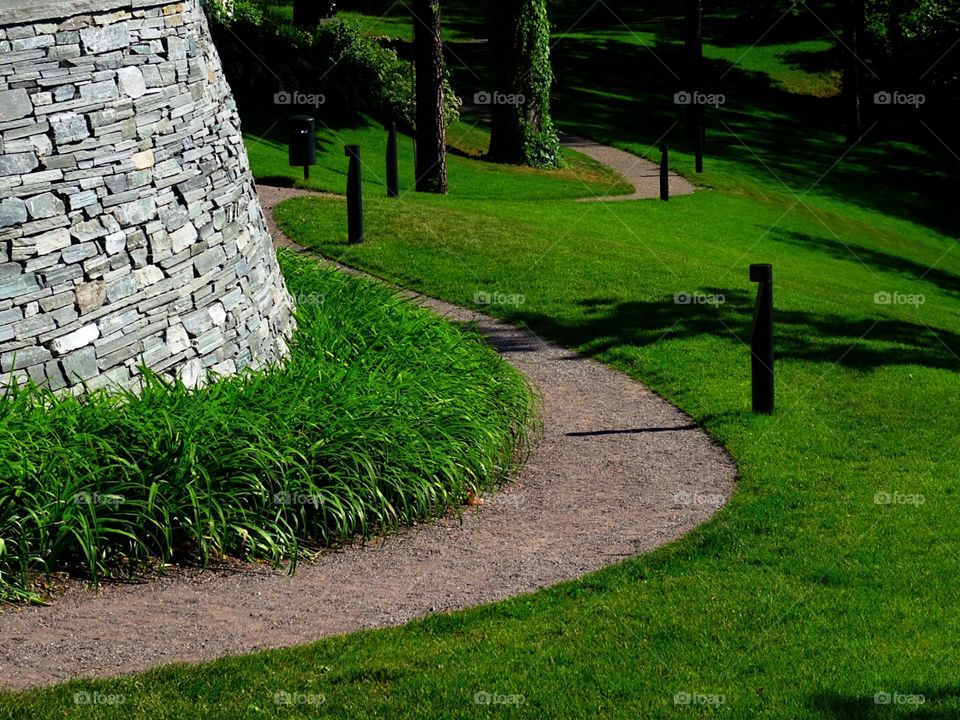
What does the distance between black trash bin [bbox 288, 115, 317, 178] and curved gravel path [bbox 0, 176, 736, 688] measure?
31.4ft

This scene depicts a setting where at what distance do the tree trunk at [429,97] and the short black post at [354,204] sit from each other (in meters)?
5.23

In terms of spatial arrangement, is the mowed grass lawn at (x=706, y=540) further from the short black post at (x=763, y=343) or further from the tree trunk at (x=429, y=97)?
the tree trunk at (x=429, y=97)

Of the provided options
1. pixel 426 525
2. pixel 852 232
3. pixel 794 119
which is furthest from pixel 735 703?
pixel 794 119

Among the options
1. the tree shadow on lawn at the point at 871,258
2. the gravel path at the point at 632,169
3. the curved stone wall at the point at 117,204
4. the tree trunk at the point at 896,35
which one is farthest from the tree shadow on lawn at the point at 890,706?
the tree trunk at the point at 896,35

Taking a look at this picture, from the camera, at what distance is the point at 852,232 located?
90.7 feet

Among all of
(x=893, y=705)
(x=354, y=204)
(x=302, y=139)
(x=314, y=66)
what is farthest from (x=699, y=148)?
(x=893, y=705)

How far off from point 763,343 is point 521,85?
1842 cm

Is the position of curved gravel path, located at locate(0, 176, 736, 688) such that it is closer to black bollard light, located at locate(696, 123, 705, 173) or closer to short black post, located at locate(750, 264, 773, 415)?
short black post, located at locate(750, 264, 773, 415)

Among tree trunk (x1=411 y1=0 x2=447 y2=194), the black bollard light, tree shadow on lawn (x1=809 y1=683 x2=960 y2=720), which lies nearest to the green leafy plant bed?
tree shadow on lawn (x1=809 y1=683 x2=960 y2=720)

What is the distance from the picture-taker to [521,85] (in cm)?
2814

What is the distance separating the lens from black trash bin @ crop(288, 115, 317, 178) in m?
19.3

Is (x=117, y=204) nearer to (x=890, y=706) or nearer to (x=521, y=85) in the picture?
(x=890, y=706)

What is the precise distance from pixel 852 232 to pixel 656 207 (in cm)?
579

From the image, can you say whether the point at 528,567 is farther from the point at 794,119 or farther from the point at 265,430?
the point at 794,119
